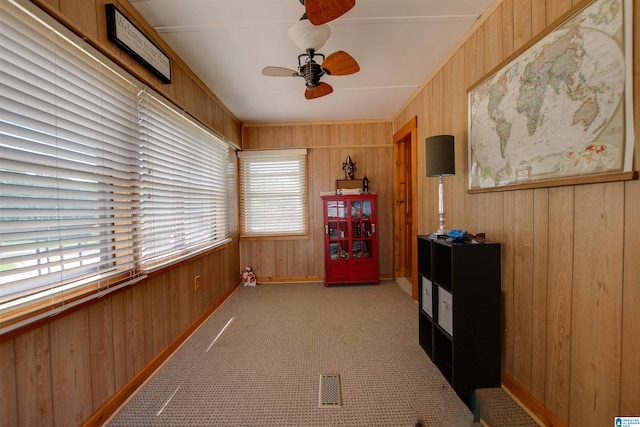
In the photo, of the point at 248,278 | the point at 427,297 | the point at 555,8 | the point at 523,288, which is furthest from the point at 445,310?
the point at 248,278

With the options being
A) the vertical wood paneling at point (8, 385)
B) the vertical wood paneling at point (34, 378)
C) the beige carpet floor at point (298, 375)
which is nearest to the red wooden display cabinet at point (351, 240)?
the beige carpet floor at point (298, 375)

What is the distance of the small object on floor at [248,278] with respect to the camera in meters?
3.97

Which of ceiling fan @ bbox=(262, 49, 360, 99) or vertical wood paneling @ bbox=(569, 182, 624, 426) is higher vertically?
ceiling fan @ bbox=(262, 49, 360, 99)

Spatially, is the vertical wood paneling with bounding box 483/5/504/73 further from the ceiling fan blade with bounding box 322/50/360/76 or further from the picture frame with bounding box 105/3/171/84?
the picture frame with bounding box 105/3/171/84

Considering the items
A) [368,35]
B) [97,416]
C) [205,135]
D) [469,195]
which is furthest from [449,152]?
[97,416]

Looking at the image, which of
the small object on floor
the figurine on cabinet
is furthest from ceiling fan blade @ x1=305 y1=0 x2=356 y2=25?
the small object on floor

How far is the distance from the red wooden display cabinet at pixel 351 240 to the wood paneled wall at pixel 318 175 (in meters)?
0.33

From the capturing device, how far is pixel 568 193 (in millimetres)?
1239

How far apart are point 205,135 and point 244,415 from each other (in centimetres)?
262

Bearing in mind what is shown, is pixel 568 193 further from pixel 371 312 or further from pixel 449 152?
pixel 371 312

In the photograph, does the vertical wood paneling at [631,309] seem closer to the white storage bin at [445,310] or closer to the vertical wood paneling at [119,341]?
the white storage bin at [445,310]

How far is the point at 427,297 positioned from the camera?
2041 millimetres

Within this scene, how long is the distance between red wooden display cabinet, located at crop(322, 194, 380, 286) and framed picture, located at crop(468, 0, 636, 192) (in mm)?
2200

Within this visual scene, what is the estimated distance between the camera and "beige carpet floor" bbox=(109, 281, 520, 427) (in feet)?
4.83
